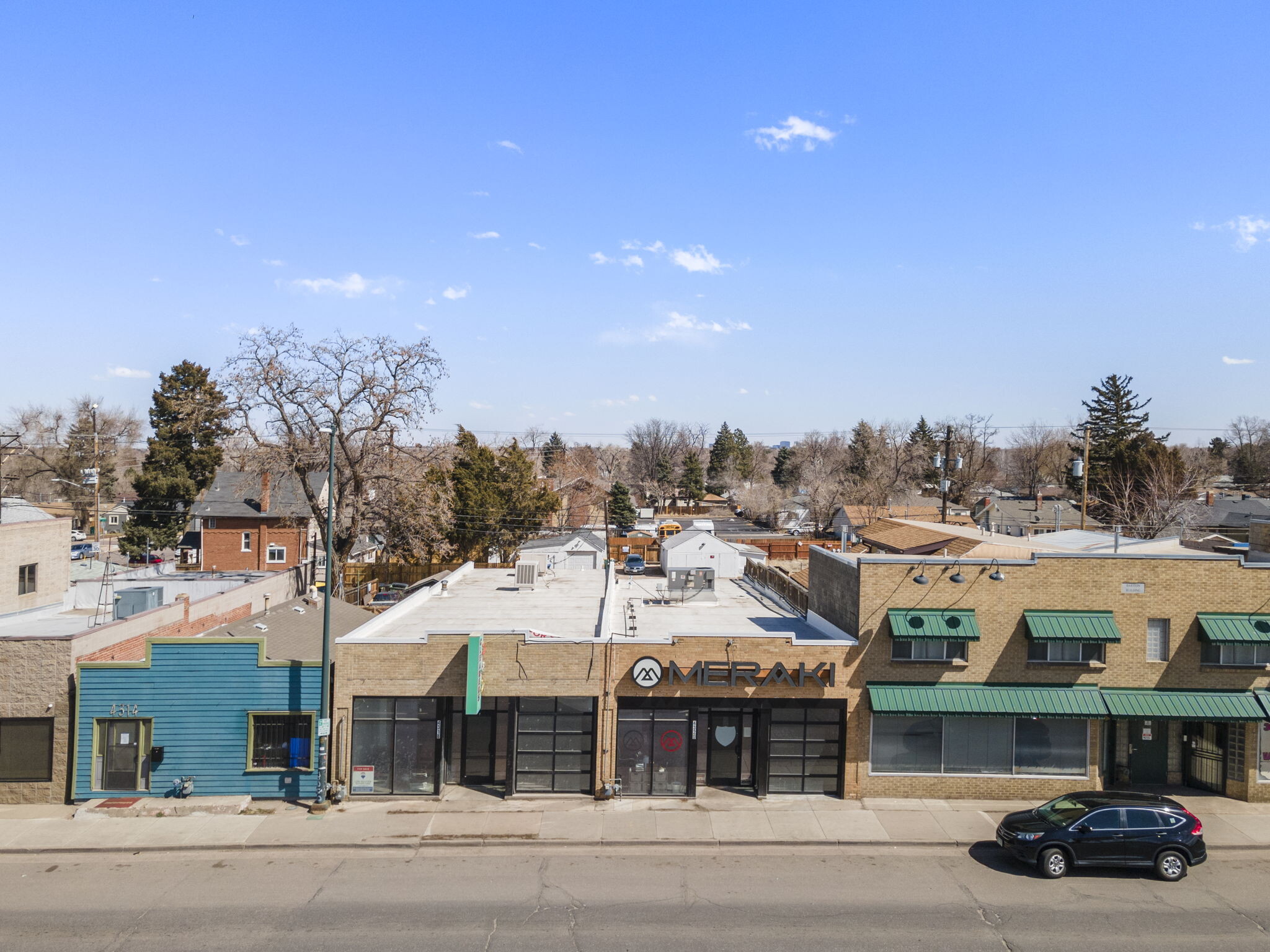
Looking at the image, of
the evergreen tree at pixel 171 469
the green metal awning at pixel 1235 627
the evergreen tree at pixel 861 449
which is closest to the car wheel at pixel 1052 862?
the green metal awning at pixel 1235 627

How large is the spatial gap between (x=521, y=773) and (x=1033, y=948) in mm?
12100

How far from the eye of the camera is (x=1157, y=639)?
21.2 metres

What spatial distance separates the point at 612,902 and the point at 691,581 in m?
12.9

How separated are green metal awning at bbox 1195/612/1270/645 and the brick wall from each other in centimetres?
5698

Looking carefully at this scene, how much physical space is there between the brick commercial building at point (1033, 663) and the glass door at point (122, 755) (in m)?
17.8

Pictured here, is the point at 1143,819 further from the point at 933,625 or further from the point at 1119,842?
the point at 933,625

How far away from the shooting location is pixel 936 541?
27625 mm

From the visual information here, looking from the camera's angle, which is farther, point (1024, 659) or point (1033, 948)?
point (1024, 659)

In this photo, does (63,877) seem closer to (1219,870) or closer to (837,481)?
(1219,870)

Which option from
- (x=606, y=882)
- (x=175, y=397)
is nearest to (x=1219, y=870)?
(x=606, y=882)

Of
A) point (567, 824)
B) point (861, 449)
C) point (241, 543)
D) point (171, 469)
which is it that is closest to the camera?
point (567, 824)

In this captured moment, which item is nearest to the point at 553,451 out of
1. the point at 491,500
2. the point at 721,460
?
the point at 721,460

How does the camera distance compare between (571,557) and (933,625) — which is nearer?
(933,625)

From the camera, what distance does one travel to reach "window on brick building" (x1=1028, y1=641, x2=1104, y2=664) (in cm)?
2103
